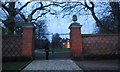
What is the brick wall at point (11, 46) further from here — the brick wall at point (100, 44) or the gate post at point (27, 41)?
the brick wall at point (100, 44)

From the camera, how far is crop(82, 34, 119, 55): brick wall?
21.2 meters

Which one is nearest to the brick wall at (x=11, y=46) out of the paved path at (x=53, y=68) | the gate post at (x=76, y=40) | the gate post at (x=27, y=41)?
the gate post at (x=27, y=41)

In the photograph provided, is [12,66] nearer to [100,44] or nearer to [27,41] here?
[27,41]

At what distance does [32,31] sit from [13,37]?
5.44 ft

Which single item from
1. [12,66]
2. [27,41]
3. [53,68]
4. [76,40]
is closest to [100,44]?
[76,40]

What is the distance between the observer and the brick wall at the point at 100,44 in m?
21.2

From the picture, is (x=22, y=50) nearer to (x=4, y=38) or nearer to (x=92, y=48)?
(x=4, y=38)

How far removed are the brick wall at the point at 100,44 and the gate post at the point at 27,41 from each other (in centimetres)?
406

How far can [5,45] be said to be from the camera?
21.5m

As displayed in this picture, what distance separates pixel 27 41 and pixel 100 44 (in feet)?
17.8

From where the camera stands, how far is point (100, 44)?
21.3m

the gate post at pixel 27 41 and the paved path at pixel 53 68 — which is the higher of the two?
the gate post at pixel 27 41

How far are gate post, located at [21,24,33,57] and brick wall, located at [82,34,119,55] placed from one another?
4060 millimetres

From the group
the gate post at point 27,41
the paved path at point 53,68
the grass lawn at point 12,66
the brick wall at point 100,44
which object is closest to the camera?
the paved path at point 53,68
